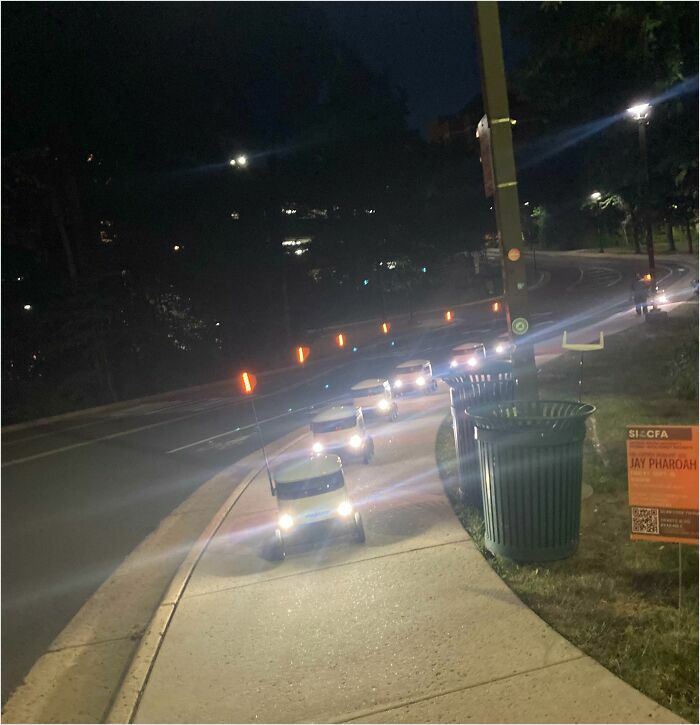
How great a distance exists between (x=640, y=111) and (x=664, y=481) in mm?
10585

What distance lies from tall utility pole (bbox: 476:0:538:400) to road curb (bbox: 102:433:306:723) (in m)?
3.69

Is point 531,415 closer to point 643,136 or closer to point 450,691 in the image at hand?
point 450,691

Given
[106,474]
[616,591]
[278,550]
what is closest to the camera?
[616,591]

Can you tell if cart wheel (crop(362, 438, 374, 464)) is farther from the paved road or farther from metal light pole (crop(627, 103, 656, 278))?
metal light pole (crop(627, 103, 656, 278))

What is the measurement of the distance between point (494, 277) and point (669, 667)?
2265 inches

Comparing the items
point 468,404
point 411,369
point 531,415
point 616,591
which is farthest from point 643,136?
point 616,591

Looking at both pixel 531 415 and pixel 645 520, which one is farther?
pixel 531 415

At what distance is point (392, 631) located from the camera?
16.2 ft

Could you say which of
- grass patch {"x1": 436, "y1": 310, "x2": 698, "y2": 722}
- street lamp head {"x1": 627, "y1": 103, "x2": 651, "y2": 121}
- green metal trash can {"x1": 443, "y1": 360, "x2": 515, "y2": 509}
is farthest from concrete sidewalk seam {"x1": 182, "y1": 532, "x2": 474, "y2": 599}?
street lamp head {"x1": 627, "y1": 103, "x2": 651, "y2": 121}

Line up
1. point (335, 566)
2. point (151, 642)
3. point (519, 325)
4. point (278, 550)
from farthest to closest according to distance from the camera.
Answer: point (278, 550) < point (335, 566) < point (519, 325) < point (151, 642)

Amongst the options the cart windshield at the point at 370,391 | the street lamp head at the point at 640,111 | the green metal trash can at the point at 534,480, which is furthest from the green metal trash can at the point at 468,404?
the street lamp head at the point at 640,111

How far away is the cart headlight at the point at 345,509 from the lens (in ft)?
22.4

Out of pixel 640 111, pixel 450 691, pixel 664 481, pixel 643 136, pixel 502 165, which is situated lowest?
pixel 450 691

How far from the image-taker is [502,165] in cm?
556
